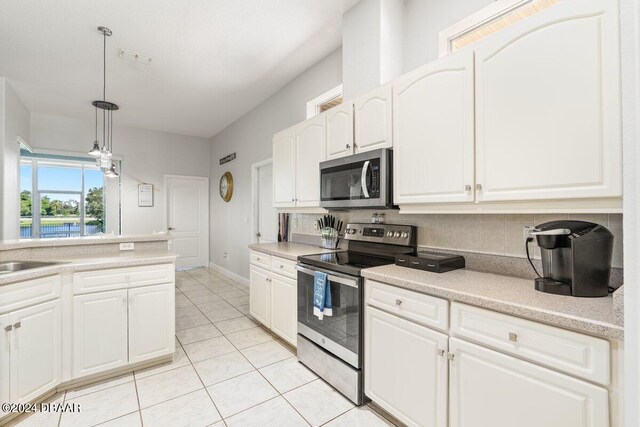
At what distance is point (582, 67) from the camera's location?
1220 millimetres

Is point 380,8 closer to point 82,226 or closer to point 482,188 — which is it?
point 482,188

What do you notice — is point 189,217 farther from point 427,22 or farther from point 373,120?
point 427,22

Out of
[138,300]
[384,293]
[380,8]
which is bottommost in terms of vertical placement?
[138,300]

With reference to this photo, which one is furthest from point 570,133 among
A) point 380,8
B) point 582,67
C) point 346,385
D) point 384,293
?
point 346,385

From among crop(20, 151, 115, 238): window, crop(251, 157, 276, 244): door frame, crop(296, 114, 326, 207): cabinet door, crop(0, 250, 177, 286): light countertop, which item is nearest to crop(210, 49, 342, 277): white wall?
crop(251, 157, 276, 244): door frame

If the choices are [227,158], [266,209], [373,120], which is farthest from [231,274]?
[373,120]

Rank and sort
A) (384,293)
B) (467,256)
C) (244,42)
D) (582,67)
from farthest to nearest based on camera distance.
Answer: (244,42) → (467,256) → (384,293) → (582,67)

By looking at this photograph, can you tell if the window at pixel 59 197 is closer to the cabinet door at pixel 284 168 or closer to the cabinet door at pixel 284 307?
the cabinet door at pixel 284 168

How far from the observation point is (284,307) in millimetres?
2711

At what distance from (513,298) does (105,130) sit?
6.68 metres

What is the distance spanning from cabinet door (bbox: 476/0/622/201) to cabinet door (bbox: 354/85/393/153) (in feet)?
2.09

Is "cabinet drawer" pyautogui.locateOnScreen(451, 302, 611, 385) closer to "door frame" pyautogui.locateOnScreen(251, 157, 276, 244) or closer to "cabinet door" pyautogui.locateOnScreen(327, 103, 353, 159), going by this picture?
"cabinet door" pyautogui.locateOnScreen(327, 103, 353, 159)

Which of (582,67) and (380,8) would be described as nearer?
(582,67)

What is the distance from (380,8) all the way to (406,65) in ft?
1.54
